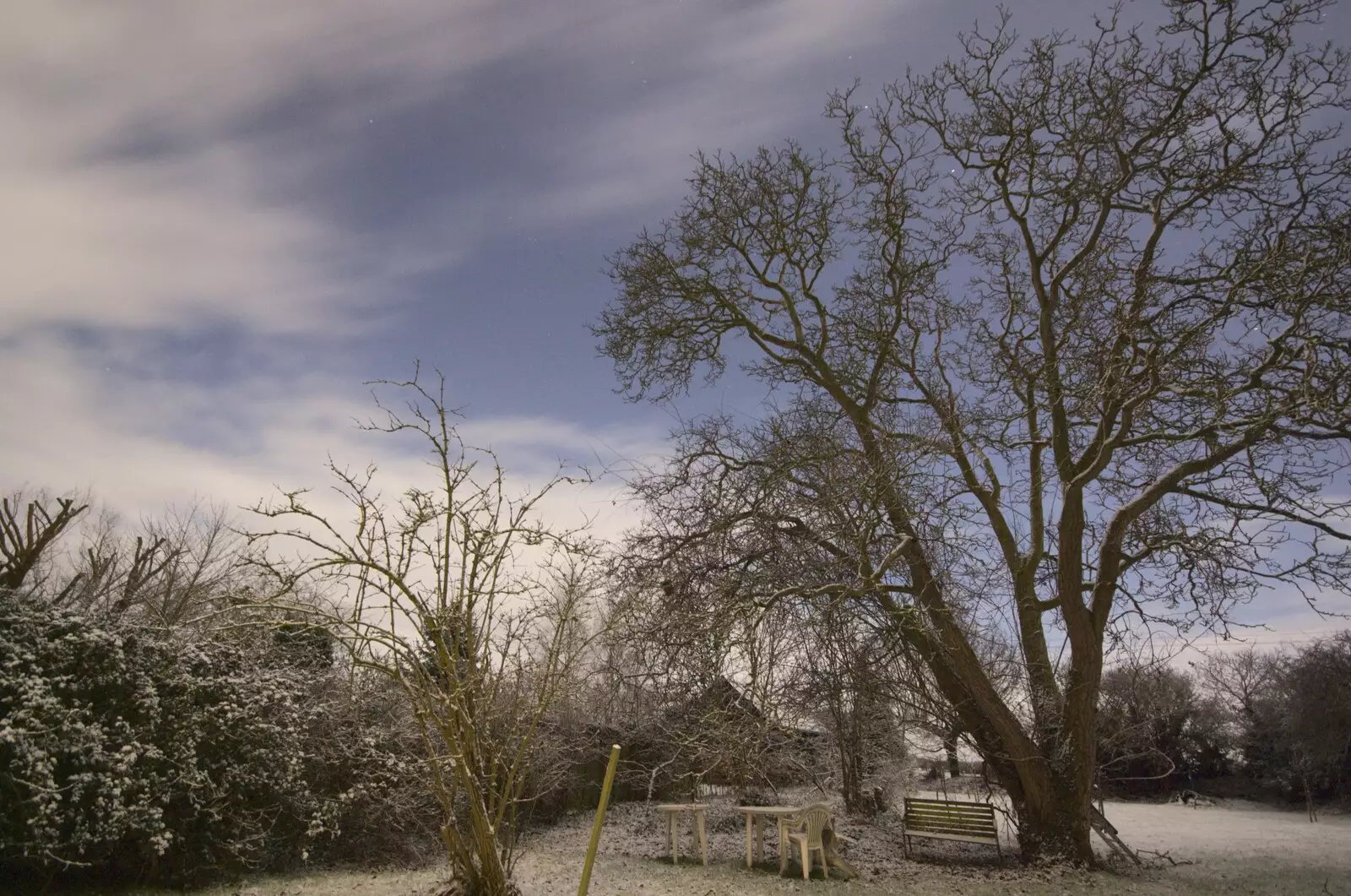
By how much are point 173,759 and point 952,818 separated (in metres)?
6.95

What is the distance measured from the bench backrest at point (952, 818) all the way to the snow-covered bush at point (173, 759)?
499cm

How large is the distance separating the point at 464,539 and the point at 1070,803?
586cm

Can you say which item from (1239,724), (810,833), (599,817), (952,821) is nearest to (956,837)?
(952,821)

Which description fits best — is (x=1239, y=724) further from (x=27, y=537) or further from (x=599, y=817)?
(x=27, y=537)

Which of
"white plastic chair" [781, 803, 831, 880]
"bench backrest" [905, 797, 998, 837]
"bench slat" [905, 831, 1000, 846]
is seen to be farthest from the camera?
"bench backrest" [905, 797, 998, 837]

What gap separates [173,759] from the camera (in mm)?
5988

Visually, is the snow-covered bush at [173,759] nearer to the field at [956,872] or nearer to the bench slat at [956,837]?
the field at [956,872]

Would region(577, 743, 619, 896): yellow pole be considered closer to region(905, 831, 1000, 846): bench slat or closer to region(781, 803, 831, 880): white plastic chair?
region(781, 803, 831, 880): white plastic chair

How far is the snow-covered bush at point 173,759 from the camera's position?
5.32 meters

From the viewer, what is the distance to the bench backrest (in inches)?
297

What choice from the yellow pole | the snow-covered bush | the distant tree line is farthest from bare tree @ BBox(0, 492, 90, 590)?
the distant tree line

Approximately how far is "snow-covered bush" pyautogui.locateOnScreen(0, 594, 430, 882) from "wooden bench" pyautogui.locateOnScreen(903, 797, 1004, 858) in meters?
4.95

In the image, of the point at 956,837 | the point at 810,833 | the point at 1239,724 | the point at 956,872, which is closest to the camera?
the point at 810,833

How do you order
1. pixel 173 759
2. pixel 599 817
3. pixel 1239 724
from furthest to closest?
pixel 1239 724 → pixel 173 759 → pixel 599 817
